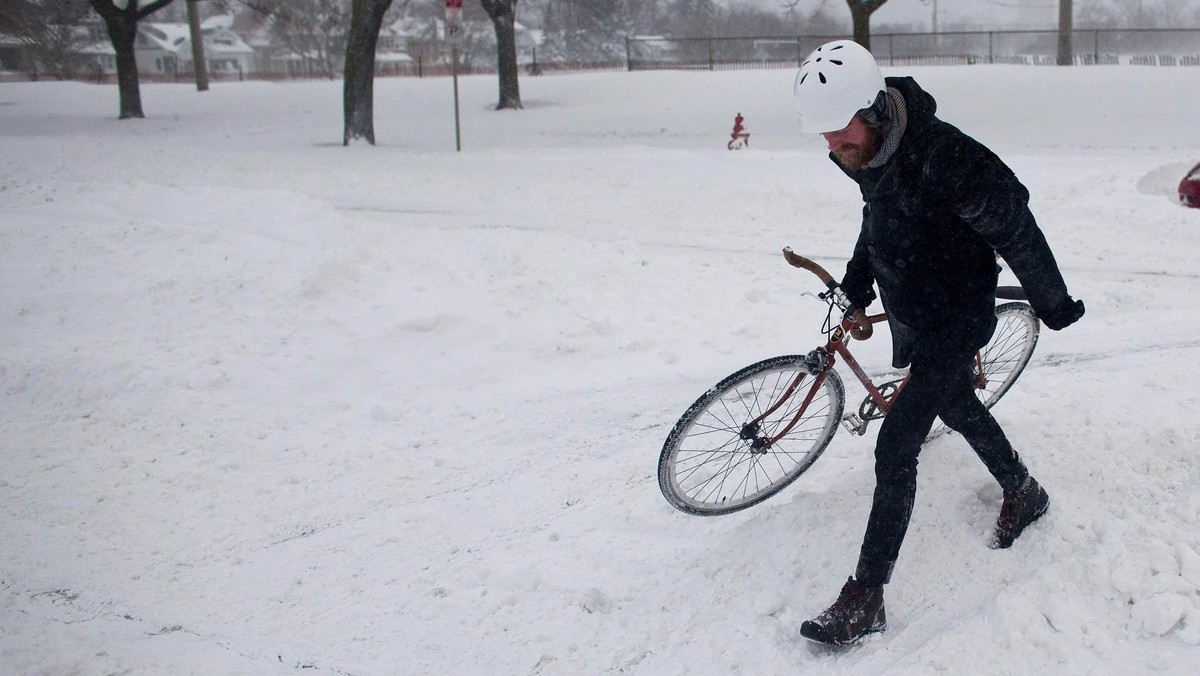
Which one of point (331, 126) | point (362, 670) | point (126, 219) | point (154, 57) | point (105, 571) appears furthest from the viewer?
point (154, 57)

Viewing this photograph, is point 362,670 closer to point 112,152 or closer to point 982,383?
point 982,383

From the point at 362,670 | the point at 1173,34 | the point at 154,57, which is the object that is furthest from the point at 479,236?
the point at 154,57

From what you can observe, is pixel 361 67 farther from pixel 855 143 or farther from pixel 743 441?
pixel 855 143

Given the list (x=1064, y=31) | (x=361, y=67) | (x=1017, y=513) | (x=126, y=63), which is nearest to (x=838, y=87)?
(x=1017, y=513)

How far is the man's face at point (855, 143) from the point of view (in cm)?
312

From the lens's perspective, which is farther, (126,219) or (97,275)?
(126,219)

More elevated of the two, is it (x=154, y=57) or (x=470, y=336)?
(x=154, y=57)

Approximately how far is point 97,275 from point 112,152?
1164 cm

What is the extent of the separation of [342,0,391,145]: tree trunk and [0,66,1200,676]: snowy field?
8.88m

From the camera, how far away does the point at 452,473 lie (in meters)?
4.98

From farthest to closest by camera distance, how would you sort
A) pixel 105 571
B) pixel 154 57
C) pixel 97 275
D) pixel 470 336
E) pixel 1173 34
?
pixel 154 57 < pixel 1173 34 < pixel 97 275 < pixel 470 336 < pixel 105 571

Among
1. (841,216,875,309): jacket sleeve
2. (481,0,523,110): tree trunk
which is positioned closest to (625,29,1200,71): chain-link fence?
(481,0,523,110): tree trunk

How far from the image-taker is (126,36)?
2592cm

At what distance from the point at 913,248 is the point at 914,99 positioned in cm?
52
